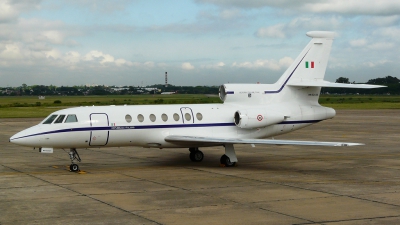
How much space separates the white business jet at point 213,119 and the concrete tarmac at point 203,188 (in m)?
1.18

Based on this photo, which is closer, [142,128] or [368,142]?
[142,128]

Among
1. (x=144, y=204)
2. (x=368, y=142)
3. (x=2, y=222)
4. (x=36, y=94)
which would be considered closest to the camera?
(x=2, y=222)

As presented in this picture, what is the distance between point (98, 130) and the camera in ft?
66.5

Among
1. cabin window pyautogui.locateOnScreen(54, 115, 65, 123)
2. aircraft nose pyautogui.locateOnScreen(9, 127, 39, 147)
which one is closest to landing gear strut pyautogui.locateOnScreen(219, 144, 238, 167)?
cabin window pyautogui.locateOnScreen(54, 115, 65, 123)

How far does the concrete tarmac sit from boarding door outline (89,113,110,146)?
1.21m

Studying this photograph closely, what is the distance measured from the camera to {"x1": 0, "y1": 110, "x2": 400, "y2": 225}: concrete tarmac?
12.7 metres

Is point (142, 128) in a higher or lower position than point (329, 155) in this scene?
higher

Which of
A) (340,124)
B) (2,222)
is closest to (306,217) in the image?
(2,222)

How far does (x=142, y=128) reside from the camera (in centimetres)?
2103

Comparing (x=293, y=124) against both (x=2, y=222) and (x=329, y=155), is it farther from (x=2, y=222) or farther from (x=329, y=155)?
(x=2, y=222)

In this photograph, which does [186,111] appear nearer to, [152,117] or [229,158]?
[152,117]

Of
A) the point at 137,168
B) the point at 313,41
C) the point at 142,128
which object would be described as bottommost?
the point at 137,168

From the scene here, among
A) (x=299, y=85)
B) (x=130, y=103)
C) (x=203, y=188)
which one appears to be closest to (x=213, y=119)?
(x=299, y=85)

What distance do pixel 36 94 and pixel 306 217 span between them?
192 m
